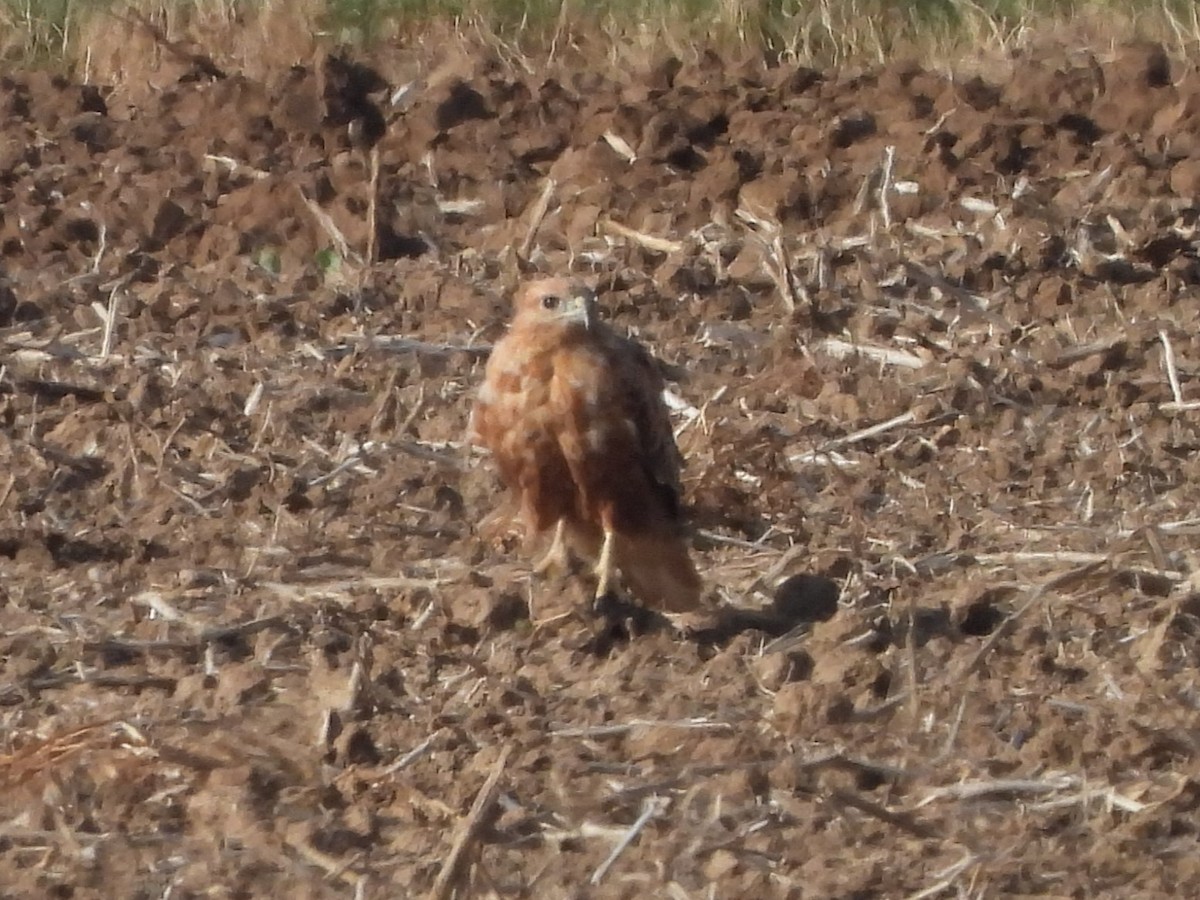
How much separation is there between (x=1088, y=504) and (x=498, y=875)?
274 cm

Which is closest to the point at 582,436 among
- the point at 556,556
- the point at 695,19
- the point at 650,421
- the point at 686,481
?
the point at 650,421

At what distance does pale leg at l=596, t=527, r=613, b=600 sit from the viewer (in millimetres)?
6262

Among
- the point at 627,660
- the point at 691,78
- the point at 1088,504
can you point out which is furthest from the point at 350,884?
the point at 691,78

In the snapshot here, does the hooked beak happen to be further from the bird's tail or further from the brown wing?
the bird's tail

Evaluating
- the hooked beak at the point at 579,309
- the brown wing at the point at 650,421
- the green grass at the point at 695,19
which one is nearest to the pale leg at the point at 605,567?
the brown wing at the point at 650,421

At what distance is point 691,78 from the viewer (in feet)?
34.9

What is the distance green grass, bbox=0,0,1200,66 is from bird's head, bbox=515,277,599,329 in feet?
16.8

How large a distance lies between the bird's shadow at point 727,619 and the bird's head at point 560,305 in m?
0.82

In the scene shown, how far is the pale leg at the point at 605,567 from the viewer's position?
6.26 m

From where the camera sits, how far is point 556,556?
6.53m

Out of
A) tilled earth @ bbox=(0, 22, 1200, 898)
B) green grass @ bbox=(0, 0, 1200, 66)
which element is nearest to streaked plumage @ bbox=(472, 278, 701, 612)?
tilled earth @ bbox=(0, 22, 1200, 898)

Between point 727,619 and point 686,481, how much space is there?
98 cm

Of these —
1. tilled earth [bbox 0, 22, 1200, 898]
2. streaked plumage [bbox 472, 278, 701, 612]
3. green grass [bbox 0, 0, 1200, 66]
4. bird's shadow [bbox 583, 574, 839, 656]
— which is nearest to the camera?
tilled earth [bbox 0, 22, 1200, 898]

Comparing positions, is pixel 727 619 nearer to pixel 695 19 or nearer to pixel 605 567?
pixel 605 567
